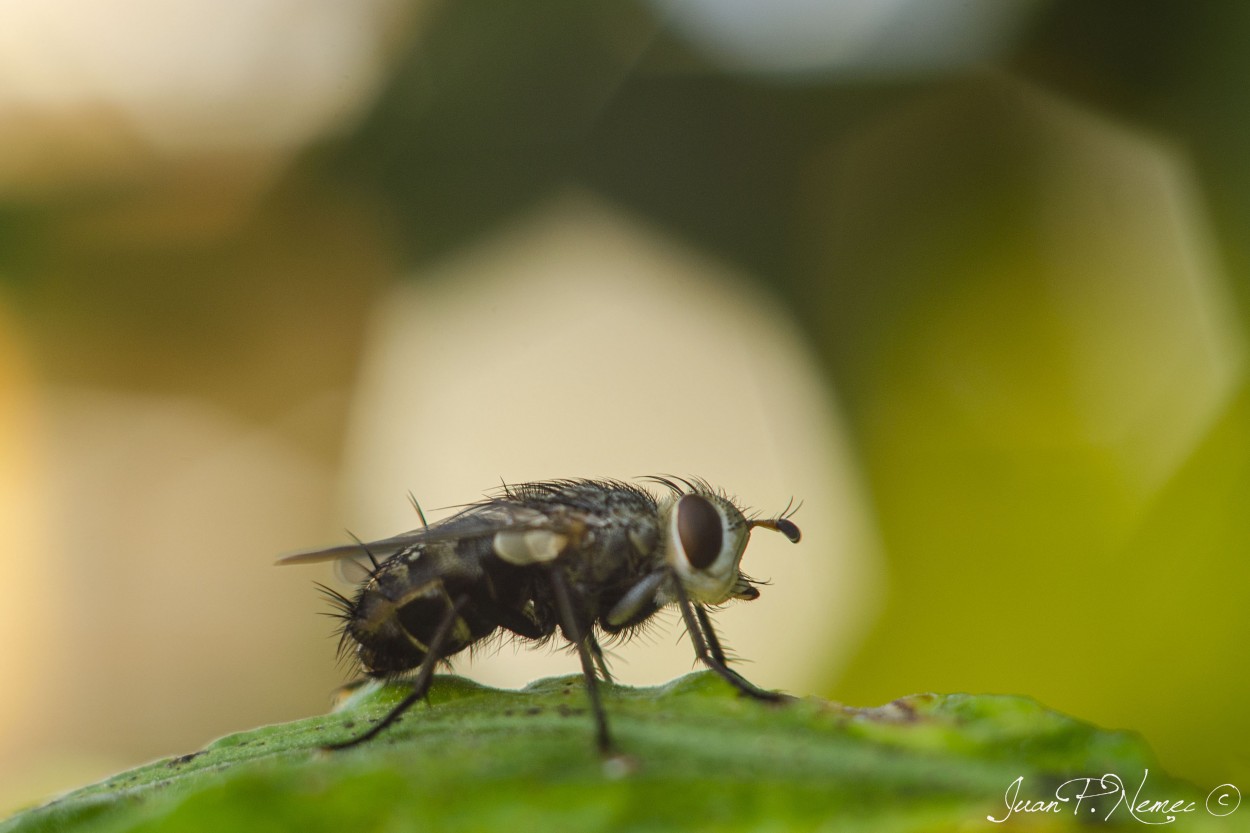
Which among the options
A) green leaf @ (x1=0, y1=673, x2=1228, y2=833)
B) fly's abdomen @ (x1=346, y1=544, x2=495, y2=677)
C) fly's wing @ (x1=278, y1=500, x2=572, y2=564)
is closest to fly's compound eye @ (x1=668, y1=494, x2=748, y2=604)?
fly's wing @ (x1=278, y1=500, x2=572, y2=564)

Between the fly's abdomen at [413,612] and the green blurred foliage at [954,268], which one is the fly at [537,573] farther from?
the green blurred foliage at [954,268]

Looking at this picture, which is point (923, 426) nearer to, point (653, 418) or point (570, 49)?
point (653, 418)

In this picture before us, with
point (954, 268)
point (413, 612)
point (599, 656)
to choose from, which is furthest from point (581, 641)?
point (954, 268)

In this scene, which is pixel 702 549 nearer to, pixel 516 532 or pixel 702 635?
pixel 702 635

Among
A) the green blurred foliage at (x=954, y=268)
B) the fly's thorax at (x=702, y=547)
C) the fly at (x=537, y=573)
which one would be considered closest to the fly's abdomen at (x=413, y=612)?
the fly at (x=537, y=573)

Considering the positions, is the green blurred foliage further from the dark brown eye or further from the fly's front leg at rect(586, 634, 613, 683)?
the fly's front leg at rect(586, 634, 613, 683)

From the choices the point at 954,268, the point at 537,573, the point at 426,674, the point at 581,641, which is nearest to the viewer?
the point at 581,641

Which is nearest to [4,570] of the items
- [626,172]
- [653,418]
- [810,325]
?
[653,418]
